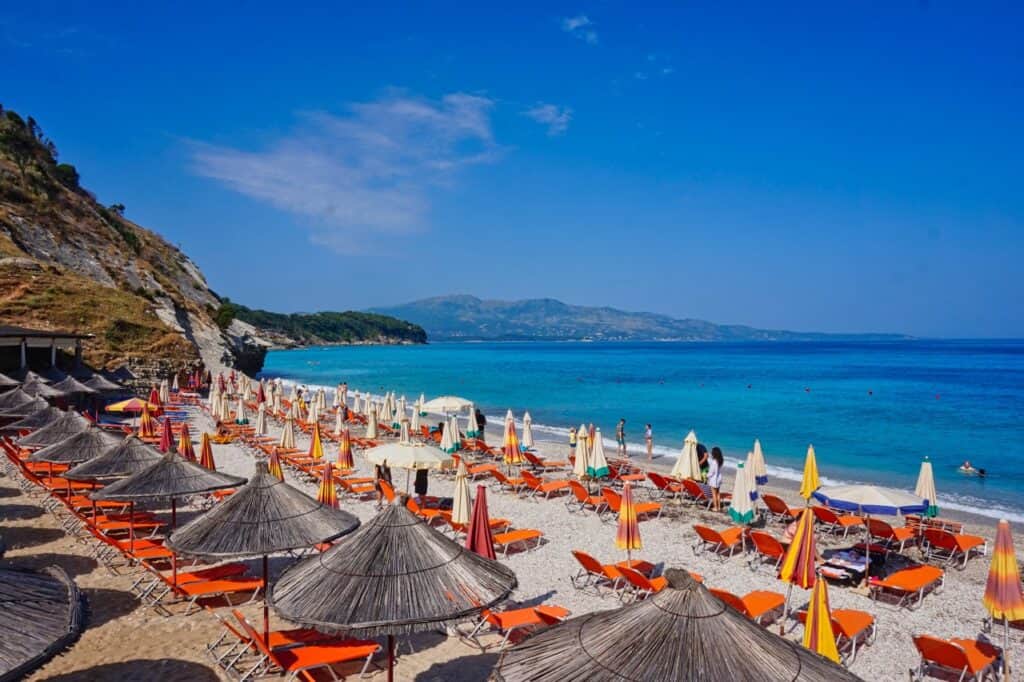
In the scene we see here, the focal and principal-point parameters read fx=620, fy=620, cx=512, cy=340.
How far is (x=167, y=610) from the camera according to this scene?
7688 mm

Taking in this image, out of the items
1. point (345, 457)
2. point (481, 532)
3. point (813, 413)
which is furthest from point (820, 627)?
point (813, 413)

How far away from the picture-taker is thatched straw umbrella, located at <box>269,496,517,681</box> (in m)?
4.66

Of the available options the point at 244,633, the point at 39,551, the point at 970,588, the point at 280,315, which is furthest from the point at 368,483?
the point at 280,315

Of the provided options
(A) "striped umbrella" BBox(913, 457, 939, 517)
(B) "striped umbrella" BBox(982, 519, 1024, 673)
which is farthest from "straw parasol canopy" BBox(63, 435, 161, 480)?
(A) "striped umbrella" BBox(913, 457, 939, 517)

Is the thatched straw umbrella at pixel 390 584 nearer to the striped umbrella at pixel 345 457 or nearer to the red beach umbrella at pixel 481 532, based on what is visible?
the red beach umbrella at pixel 481 532

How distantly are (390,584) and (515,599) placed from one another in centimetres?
411

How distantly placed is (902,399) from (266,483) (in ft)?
165

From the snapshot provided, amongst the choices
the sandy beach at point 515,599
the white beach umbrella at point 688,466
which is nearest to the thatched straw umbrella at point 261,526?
the sandy beach at point 515,599

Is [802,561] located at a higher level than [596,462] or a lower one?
higher

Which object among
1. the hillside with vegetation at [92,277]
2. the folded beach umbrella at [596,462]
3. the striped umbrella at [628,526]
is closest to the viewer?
the striped umbrella at [628,526]

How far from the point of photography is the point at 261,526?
6.64 meters

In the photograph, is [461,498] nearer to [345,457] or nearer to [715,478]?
[345,457]

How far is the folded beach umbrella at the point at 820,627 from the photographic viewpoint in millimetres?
5430

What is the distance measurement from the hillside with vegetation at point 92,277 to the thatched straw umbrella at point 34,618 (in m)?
32.2
